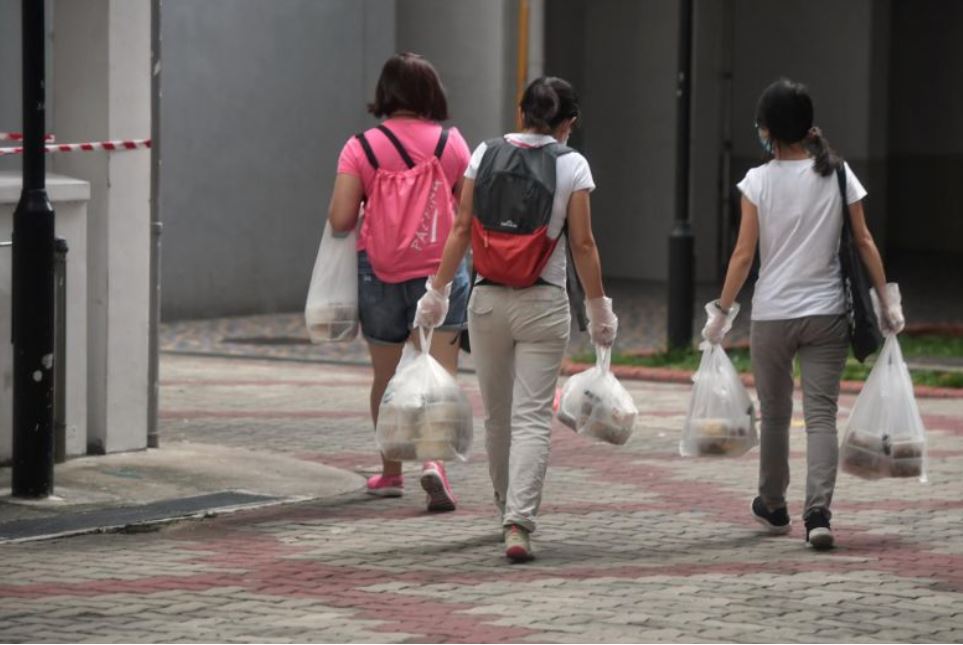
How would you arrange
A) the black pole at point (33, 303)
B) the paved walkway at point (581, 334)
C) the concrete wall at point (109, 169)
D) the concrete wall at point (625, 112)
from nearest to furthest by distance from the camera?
1. the black pole at point (33, 303)
2. the concrete wall at point (109, 169)
3. the paved walkway at point (581, 334)
4. the concrete wall at point (625, 112)

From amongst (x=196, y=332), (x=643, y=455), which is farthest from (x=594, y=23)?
(x=643, y=455)

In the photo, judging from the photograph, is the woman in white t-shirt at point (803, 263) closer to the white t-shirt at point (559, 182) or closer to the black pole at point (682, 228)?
the white t-shirt at point (559, 182)

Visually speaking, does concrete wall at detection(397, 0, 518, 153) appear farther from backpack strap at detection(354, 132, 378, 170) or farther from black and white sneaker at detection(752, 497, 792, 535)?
black and white sneaker at detection(752, 497, 792, 535)

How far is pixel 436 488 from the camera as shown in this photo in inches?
349

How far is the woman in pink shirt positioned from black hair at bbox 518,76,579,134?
1.03m

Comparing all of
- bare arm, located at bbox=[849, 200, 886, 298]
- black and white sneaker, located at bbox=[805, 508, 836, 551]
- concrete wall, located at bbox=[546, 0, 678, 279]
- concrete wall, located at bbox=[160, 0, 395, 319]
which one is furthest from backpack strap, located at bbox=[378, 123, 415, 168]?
concrete wall, located at bbox=[546, 0, 678, 279]

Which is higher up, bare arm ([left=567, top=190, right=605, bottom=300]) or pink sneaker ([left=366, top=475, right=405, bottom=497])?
bare arm ([left=567, top=190, right=605, bottom=300])

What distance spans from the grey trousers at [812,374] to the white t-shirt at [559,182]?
908mm

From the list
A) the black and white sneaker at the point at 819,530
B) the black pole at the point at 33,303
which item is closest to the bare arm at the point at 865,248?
the black and white sneaker at the point at 819,530

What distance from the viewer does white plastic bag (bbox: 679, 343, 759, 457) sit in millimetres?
8438

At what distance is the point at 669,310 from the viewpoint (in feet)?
53.3

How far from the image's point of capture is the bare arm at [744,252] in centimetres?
820

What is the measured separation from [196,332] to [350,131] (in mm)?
3601

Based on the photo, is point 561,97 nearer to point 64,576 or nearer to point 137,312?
point 64,576
